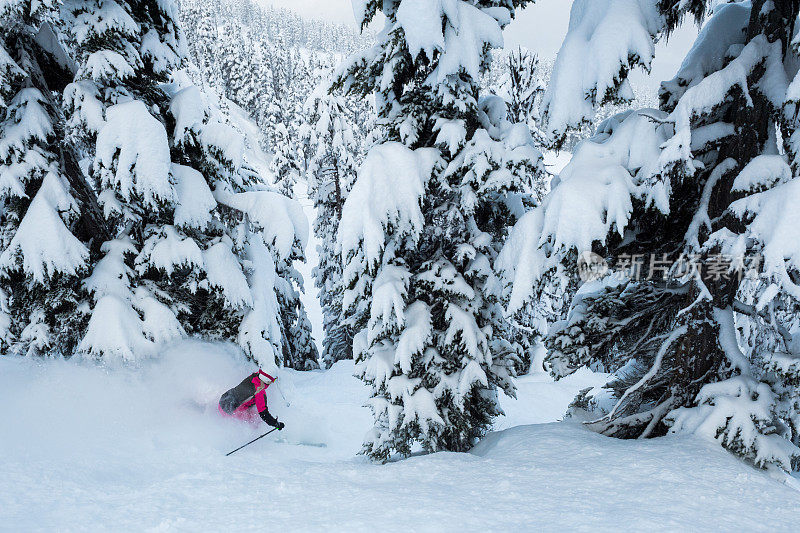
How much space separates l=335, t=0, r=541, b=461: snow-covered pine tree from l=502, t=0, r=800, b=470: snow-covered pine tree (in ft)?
Answer: 4.26

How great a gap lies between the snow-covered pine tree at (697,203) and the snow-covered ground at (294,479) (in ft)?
2.55

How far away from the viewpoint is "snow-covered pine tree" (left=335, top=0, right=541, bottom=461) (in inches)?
250

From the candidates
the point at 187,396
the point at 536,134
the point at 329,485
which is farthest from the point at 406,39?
the point at 536,134

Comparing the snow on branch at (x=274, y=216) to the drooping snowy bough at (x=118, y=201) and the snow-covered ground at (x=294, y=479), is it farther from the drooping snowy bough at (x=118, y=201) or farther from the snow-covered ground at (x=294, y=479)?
the snow-covered ground at (x=294, y=479)

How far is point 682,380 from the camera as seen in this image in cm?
561

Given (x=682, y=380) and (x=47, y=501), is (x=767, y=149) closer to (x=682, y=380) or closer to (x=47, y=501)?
(x=682, y=380)

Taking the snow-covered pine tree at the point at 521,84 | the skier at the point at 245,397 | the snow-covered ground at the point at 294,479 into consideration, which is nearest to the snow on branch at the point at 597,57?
the snow-covered ground at the point at 294,479

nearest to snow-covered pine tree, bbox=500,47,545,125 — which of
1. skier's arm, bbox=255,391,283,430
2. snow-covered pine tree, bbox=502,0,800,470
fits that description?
snow-covered pine tree, bbox=502,0,800,470

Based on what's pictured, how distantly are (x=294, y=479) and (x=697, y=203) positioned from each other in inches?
242

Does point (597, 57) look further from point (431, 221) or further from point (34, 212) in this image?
point (34, 212)

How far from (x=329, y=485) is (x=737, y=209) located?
5310mm

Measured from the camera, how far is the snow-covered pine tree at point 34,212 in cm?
729

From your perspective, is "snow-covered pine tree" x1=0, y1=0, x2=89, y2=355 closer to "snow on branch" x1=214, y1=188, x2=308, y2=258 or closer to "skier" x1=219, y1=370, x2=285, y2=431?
"snow on branch" x1=214, y1=188, x2=308, y2=258

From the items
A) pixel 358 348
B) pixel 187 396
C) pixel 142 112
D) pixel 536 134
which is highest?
Answer: pixel 536 134
